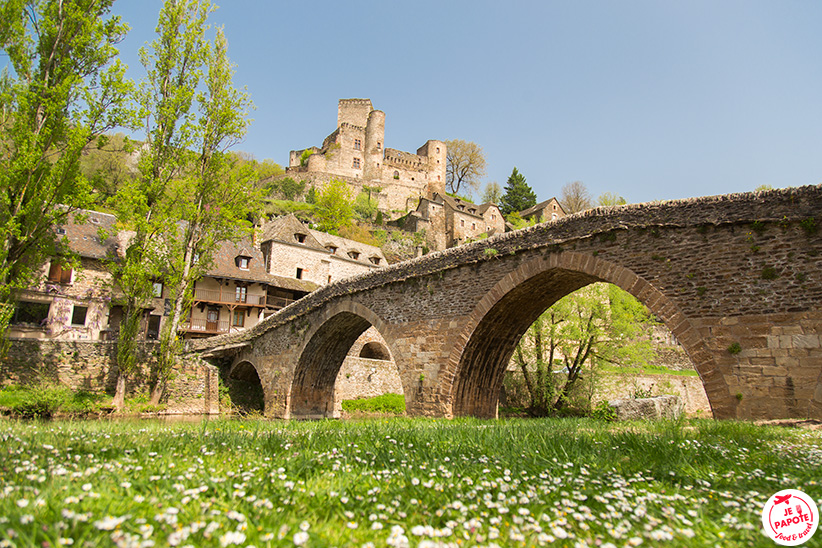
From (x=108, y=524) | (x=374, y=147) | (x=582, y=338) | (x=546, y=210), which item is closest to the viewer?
(x=108, y=524)

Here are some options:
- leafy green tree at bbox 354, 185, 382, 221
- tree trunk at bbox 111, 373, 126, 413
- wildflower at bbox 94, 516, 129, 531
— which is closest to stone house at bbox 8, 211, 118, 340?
tree trunk at bbox 111, 373, 126, 413

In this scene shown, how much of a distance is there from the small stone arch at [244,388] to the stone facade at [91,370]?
1.34m

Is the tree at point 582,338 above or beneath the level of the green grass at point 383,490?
above

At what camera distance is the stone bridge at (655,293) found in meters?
8.63

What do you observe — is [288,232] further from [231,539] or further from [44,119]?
[231,539]

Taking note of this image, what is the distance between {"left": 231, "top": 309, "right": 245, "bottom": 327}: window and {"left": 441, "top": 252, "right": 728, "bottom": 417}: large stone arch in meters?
22.1

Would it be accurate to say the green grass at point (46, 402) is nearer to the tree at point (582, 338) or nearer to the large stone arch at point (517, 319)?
the large stone arch at point (517, 319)

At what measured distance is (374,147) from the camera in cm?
7394

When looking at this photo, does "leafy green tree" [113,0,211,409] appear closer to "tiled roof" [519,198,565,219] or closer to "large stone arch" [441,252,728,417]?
"large stone arch" [441,252,728,417]

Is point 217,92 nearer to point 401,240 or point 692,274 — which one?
point 692,274

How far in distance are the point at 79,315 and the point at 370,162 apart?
2053 inches

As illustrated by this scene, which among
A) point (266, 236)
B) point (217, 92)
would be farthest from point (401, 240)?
point (217, 92)

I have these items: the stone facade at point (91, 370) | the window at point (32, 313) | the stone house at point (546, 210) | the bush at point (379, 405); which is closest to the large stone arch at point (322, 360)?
the bush at point (379, 405)

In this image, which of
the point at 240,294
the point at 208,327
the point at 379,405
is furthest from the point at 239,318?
the point at 379,405
